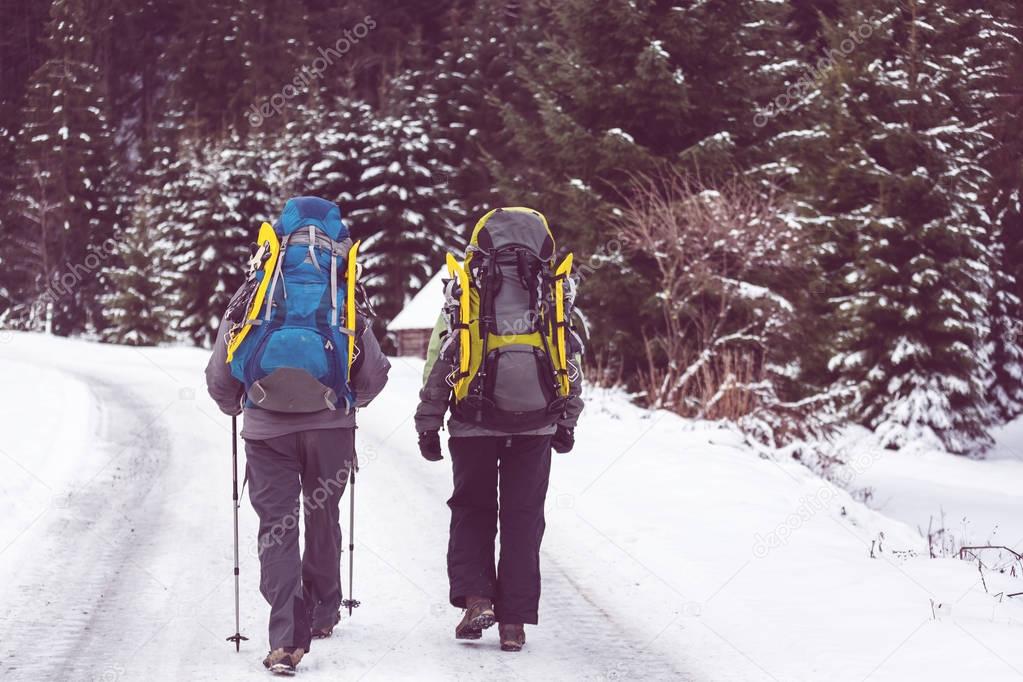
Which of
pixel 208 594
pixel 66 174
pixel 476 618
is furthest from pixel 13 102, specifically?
pixel 476 618

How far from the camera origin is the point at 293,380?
4.59 m

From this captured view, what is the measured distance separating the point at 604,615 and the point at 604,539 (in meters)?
1.73

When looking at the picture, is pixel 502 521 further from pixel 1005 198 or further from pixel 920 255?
pixel 1005 198

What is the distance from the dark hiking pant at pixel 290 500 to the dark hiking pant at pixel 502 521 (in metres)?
0.70

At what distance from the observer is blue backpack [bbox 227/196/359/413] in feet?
15.1

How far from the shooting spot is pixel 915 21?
26781mm

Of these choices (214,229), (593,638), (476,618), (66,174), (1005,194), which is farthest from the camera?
(66,174)

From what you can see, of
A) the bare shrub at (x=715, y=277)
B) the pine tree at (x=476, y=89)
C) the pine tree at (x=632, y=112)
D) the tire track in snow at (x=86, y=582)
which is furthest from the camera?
the pine tree at (x=476, y=89)

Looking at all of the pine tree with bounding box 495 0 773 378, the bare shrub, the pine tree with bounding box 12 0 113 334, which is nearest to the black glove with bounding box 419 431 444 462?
the bare shrub

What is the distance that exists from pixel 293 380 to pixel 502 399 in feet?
3.42

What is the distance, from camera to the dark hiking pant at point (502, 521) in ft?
17.1

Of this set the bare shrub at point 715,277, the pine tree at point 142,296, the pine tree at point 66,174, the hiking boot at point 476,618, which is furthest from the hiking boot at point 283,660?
the pine tree at point 66,174

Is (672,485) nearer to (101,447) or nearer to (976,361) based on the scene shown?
(101,447)

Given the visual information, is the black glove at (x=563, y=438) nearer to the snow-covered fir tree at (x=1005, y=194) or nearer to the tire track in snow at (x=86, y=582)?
the tire track in snow at (x=86, y=582)
